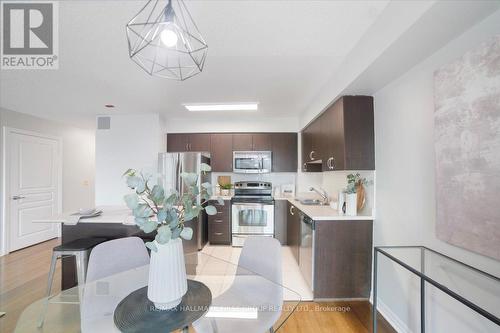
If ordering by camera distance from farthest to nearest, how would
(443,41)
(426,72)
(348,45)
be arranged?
(348,45) < (426,72) < (443,41)

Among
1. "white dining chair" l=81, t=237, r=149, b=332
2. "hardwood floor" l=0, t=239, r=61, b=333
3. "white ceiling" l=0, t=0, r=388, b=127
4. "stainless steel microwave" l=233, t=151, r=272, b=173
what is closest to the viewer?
"white dining chair" l=81, t=237, r=149, b=332

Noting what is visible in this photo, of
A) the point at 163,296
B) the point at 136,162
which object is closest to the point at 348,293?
the point at 163,296

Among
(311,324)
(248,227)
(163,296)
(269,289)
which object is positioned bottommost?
(311,324)

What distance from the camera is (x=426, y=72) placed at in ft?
5.10

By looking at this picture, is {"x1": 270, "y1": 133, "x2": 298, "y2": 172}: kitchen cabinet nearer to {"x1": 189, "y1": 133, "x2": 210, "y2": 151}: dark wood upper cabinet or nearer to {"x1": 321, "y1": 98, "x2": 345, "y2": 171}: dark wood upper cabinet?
{"x1": 189, "y1": 133, "x2": 210, "y2": 151}: dark wood upper cabinet

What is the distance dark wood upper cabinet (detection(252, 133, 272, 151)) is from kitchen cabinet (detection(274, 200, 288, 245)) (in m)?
1.06

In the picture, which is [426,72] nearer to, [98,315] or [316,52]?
[316,52]

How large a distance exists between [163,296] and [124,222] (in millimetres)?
1383

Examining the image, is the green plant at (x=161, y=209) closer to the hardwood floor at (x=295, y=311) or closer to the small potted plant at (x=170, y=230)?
the small potted plant at (x=170, y=230)

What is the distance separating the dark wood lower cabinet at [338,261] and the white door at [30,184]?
4861 millimetres

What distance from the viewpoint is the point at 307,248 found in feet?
8.00

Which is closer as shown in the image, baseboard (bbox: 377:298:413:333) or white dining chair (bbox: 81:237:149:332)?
white dining chair (bbox: 81:237:149:332)

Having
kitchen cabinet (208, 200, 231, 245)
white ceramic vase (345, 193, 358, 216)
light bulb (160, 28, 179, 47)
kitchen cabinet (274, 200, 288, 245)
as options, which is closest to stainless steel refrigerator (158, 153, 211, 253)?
kitchen cabinet (208, 200, 231, 245)

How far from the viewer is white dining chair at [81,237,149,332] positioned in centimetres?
120
